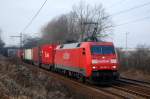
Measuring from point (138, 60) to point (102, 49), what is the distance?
40.1 feet

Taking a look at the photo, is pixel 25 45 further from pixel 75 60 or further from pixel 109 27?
pixel 75 60

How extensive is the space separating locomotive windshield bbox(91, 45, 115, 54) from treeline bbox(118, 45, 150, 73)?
9304 millimetres

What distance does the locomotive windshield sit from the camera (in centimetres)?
2086

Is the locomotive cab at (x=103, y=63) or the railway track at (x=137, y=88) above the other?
the locomotive cab at (x=103, y=63)

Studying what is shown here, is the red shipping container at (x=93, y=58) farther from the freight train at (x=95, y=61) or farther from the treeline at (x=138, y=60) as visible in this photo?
the treeline at (x=138, y=60)

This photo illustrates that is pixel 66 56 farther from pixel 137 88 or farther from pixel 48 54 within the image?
pixel 48 54

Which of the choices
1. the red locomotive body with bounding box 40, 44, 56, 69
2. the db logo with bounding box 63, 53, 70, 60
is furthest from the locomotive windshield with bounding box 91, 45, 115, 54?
the red locomotive body with bounding box 40, 44, 56, 69

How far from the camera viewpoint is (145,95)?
15586mm

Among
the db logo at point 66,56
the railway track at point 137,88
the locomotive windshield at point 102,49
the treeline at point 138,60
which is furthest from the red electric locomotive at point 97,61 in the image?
the treeline at point 138,60

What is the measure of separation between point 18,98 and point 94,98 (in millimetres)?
4395

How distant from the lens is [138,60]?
3238 centimetres

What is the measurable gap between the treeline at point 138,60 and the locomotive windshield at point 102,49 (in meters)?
9.30

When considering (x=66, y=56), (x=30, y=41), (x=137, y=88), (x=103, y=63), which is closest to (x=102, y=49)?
(x=103, y=63)

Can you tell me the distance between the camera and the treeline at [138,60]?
30.3 m
